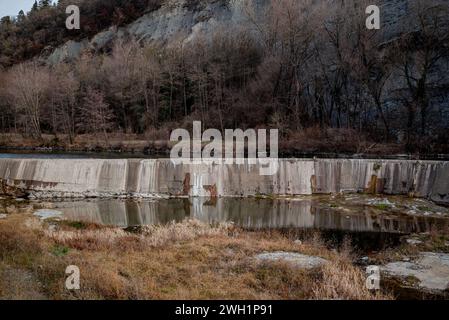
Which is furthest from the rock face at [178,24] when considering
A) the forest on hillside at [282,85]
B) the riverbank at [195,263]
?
the riverbank at [195,263]

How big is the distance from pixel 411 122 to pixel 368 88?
20.4 feet

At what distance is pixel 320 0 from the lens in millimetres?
51500

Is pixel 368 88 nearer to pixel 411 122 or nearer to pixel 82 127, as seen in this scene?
pixel 411 122

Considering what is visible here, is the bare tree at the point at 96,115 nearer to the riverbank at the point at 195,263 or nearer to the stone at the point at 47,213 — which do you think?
the stone at the point at 47,213

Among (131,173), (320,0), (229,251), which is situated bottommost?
(229,251)

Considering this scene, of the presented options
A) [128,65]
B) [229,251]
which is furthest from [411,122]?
[128,65]

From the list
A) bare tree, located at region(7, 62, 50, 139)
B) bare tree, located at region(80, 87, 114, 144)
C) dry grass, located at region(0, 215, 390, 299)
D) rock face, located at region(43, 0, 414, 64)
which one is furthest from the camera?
rock face, located at region(43, 0, 414, 64)

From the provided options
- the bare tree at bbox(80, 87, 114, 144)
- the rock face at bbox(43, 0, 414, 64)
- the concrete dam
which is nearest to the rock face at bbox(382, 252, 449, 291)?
the concrete dam

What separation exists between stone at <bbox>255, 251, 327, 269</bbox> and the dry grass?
38 centimetres

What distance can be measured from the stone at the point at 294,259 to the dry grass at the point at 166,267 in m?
0.38

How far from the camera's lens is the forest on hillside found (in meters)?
38.2

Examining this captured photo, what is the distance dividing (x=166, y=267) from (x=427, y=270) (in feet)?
25.6

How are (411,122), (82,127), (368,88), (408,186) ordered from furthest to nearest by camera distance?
(82,127) → (368,88) → (411,122) → (408,186)

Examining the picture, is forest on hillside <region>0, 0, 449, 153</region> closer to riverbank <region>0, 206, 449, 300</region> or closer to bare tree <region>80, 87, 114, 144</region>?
bare tree <region>80, 87, 114, 144</region>
